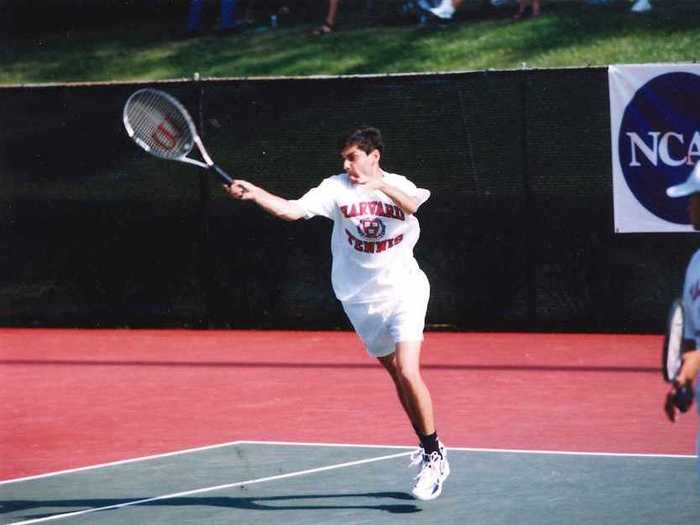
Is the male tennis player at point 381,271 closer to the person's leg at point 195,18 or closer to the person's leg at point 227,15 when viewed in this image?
the person's leg at point 227,15

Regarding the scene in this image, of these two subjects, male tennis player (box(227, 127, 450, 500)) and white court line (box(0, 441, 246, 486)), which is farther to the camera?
white court line (box(0, 441, 246, 486))

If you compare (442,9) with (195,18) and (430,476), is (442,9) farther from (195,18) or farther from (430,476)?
(430,476)

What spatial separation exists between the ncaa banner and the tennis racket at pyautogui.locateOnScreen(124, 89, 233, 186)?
5182 millimetres

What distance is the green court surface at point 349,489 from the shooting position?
672 cm

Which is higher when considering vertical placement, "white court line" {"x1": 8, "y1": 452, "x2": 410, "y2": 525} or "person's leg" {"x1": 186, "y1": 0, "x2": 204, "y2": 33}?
"white court line" {"x1": 8, "y1": 452, "x2": 410, "y2": 525}

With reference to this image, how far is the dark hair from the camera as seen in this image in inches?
279

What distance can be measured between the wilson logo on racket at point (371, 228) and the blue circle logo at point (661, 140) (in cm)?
544

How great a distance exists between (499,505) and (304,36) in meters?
13.9

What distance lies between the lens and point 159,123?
822cm

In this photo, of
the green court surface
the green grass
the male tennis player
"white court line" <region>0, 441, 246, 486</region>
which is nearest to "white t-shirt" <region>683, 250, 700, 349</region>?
the green court surface

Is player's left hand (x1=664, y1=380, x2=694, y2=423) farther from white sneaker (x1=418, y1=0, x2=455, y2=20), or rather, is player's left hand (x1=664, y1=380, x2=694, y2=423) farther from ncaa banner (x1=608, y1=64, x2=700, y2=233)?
white sneaker (x1=418, y1=0, x2=455, y2=20)

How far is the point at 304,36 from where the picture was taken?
20.0 meters

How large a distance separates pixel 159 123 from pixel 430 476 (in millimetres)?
2605

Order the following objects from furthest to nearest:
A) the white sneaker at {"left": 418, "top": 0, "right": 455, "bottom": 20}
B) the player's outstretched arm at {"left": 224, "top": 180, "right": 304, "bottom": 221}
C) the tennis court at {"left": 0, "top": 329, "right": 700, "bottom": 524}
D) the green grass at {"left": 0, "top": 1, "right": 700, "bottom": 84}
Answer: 1. the white sneaker at {"left": 418, "top": 0, "right": 455, "bottom": 20}
2. the green grass at {"left": 0, "top": 1, "right": 700, "bottom": 84}
3. the tennis court at {"left": 0, "top": 329, "right": 700, "bottom": 524}
4. the player's outstretched arm at {"left": 224, "top": 180, "right": 304, "bottom": 221}
